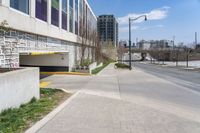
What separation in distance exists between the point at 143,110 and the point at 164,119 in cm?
159

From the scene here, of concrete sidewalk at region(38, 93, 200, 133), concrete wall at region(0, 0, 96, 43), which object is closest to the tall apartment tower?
concrete wall at region(0, 0, 96, 43)

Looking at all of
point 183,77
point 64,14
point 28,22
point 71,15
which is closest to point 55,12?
point 64,14

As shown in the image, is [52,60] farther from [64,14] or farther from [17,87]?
[17,87]

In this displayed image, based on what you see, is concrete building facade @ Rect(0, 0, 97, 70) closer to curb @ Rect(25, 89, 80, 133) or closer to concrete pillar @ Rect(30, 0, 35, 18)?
concrete pillar @ Rect(30, 0, 35, 18)

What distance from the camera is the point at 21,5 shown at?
17.2m

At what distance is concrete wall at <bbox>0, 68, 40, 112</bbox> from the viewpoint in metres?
8.88

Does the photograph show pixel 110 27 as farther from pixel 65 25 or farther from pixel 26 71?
pixel 26 71

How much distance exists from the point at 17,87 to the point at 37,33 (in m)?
10.5

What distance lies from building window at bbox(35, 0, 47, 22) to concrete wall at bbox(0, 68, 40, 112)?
9.61 m

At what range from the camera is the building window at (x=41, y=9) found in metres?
20.7

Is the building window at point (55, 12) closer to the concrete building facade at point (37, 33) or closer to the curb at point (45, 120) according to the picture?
the concrete building facade at point (37, 33)

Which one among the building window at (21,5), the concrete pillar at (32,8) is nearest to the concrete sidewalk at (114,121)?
the building window at (21,5)

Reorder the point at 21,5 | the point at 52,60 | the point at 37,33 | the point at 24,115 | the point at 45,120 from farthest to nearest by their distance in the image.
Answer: the point at 52,60 < the point at 37,33 < the point at 21,5 < the point at 24,115 < the point at 45,120

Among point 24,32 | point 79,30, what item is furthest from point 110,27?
point 24,32
